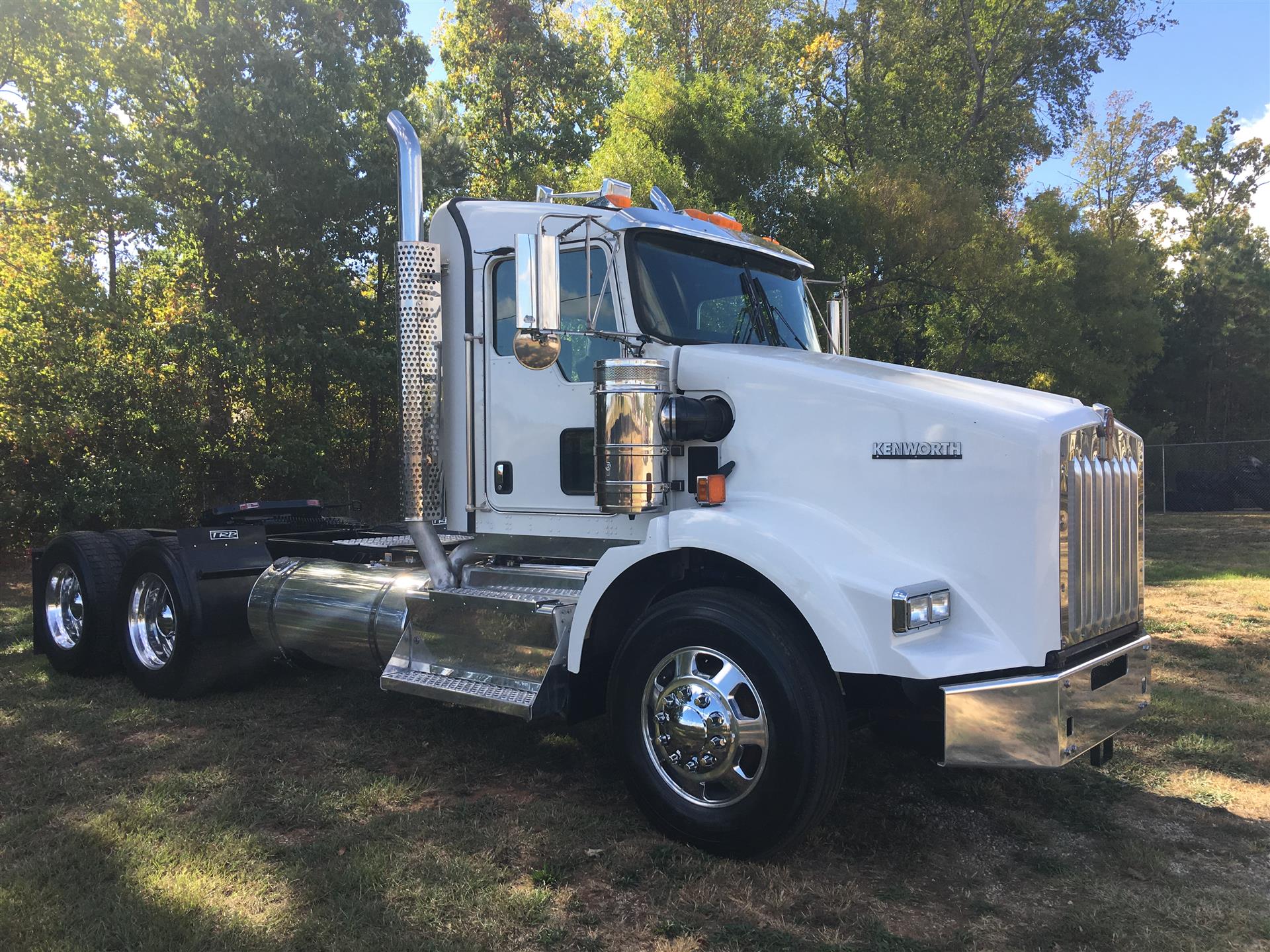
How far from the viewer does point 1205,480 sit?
1019 inches

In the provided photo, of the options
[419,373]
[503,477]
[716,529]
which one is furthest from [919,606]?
[419,373]

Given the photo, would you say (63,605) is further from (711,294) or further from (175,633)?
(711,294)

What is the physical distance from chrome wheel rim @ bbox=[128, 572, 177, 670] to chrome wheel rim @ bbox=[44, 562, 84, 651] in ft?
2.74

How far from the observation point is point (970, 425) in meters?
3.53

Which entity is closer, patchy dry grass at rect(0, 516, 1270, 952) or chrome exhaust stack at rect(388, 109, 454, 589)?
patchy dry grass at rect(0, 516, 1270, 952)

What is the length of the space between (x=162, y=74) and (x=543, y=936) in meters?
16.3

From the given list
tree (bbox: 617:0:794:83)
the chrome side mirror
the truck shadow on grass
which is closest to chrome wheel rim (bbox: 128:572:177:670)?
the truck shadow on grass

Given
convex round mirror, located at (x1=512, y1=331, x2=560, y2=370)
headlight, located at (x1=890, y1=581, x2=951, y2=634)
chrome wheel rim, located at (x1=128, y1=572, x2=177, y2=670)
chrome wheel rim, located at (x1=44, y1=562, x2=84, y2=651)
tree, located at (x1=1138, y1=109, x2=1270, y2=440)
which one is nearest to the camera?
headlight, located at (x1=890, y1=581, x2=951, y2=634)

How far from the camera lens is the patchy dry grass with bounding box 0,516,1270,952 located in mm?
3133

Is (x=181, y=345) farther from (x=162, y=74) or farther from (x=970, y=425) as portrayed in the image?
(x=970, y=425)

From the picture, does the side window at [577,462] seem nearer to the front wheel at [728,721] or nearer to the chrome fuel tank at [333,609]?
the front wheel at [728,721]

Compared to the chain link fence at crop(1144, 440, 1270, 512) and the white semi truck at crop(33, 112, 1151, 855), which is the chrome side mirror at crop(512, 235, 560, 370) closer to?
the white semi truck at crop(33, 112, 1151, 855)

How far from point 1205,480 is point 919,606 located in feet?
89.8

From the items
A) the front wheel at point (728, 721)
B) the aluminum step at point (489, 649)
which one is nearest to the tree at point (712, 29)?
the aluminum step at point (489, 649)
